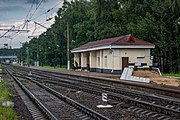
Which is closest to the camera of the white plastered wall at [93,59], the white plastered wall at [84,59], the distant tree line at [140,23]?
the distant tree line at [140,23]

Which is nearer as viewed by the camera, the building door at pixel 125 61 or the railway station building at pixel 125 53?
the railway station building at pixel 125 53

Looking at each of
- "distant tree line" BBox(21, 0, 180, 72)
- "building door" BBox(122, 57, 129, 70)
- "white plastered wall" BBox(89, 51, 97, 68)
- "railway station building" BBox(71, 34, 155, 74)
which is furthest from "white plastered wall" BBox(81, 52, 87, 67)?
"building door" BBox(122, 57, 129, 70)

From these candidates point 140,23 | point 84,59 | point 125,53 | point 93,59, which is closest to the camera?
point 125,53

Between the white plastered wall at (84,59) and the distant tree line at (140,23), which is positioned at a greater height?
the distant tree line at (140,23)

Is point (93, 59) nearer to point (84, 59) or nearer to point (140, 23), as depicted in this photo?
point (84, 59)

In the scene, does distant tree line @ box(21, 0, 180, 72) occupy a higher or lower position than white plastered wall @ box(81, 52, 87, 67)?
higher

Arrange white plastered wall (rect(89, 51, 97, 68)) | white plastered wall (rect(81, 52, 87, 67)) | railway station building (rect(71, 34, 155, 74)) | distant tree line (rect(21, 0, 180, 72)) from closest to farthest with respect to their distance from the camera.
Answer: railway station building (rect(71, 34, 155, 74))
distant tree line (rect(21, 0, 180, 72))
white plastered wall (rect(89, 51, 97, 68))
white plastered wall (rect(81, 52, 87, 67))

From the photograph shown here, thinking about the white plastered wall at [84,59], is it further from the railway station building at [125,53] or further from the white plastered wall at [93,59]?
the railway station building at [125,53]

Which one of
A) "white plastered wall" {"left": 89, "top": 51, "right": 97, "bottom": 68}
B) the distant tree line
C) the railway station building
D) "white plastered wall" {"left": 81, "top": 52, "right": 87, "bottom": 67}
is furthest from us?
"white plastered wall" {"left": 81, "top": 52, "right": 87, "bottom": 67}

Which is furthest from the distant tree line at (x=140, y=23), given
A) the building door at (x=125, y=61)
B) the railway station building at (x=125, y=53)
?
the building door at (x=125, y=61)

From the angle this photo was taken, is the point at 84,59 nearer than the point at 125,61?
No

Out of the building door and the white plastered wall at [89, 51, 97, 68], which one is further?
the white plastered wall at [89, 51, 97, 68]

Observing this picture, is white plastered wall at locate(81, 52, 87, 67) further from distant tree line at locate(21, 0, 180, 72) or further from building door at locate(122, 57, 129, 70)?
building door at locate(122, 57, 129, 70)

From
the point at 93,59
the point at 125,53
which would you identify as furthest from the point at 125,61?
the point at 93,59
